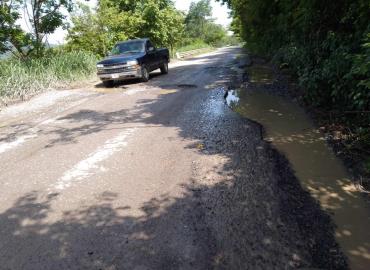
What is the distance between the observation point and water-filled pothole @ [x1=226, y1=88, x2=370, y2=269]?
3.29m

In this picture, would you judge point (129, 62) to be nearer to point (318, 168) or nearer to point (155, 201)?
point (318, 168)

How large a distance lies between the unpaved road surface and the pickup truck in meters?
5.96

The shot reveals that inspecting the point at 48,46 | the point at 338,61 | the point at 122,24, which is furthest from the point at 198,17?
the point at 338,61

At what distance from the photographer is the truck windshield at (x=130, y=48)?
568 inches

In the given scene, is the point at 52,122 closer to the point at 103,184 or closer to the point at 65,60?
the point at 103,184

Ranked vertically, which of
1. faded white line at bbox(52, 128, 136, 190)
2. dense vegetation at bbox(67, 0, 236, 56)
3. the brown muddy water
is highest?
dense vegetation at bbox(67, 0, 236, 56)

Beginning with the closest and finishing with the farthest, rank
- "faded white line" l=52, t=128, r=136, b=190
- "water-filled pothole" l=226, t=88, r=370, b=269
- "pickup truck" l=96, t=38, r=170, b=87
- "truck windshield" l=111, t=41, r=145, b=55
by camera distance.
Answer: "water-filled pothole" l=226, t=88, r=370, b=269 → "faded white line" l=52, t=128, r=136, b=190 → "pickup truck" l=96, t=38, r=170, b=87 → "truck windshield" l=111, t=41, r=145, b=55

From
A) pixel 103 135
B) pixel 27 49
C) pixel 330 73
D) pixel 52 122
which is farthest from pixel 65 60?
pixel 330 73

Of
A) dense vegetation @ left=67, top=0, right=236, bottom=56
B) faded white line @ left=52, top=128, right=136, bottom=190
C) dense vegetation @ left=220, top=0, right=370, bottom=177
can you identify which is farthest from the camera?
dense vegetation @ left=67, top=0, right=236, bottom=56

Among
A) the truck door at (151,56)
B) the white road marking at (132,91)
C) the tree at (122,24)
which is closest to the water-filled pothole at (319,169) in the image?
the white road marking at (132,91)

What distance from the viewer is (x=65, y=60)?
14570 mm

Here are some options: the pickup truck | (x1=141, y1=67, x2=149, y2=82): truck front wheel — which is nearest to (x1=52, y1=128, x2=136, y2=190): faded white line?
the pickup truck

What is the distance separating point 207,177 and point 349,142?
2.50m

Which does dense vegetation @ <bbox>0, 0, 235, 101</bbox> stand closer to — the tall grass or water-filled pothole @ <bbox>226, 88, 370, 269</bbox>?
the tall grass
